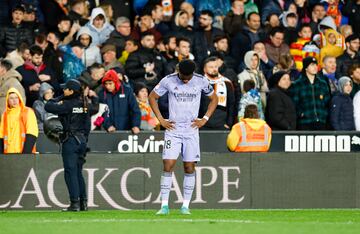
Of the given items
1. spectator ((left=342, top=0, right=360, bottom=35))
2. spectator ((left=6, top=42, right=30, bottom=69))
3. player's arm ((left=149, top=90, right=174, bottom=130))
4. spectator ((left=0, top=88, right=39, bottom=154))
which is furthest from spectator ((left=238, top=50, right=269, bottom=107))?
player's arm ((left=149, top=90, right=174, bottom=130))

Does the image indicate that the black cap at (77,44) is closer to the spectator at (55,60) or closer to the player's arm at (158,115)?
the spectator at (55,60)

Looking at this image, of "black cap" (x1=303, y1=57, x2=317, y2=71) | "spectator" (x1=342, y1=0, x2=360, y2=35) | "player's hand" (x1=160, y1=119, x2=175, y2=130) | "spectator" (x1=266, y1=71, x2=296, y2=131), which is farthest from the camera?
"spectator" (x1=342, y1=0, x2=360, y2=35)

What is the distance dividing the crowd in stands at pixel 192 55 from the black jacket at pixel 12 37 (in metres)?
0.02

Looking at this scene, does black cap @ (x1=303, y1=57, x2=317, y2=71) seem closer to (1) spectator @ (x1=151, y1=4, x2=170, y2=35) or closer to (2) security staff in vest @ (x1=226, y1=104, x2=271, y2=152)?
(2) security staff in vest @ (x1=226, y1=104, x2=271, y2=152)

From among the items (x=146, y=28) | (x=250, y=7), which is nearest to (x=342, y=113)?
(x=146, y=28)

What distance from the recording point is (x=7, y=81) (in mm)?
22016

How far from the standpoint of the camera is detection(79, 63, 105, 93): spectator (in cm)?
2269

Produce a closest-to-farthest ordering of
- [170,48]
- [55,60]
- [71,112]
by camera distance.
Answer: [71,112], [55,60], [170,48]

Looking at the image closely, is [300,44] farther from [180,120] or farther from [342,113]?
[180,120]

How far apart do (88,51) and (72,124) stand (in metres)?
6.01

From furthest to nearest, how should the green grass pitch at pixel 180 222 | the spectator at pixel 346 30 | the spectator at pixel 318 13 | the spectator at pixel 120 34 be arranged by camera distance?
the spectator at pixel 318 13
the spectator at pixel 346 30
the spectator at pixel 120 34
the green grass pitch at pixel 180 222

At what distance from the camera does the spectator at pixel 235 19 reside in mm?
25516

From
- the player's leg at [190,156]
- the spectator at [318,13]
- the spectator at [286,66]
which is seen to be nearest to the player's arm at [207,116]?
the player's leg at [190,156]

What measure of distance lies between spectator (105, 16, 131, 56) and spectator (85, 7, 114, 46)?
17 centimetres
